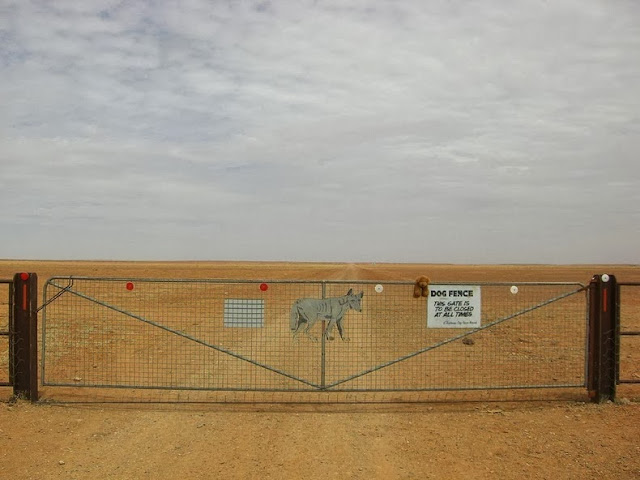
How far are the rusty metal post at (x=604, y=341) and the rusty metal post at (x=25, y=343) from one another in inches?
337

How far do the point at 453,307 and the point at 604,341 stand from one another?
237 cm

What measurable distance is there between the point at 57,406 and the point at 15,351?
1.08 metres

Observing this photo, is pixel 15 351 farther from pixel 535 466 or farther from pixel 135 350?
pixel 535 466

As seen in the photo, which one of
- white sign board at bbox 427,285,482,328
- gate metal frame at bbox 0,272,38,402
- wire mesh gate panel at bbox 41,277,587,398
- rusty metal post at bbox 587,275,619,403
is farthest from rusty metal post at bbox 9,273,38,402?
rusty metal post at bbox 587,275,619,403

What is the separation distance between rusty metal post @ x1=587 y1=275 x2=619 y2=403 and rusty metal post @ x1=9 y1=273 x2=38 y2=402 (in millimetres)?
8565

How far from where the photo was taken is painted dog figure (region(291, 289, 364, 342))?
961 cm

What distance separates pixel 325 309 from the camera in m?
9.62

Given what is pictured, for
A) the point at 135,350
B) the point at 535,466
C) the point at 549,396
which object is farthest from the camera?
the point at 135,350

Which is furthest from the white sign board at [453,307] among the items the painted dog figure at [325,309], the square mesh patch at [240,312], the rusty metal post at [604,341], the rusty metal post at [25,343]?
the rusty metal post at [25,343]

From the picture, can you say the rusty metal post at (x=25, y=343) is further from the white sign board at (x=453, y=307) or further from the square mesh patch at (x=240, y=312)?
the white sign board at (x=453, y=307)

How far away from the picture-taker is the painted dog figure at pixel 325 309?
31.5 ft

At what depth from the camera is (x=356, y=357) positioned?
38.3 feet

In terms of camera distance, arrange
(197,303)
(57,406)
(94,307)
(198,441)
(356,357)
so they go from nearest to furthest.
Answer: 1. (198,441)
2. (57,406)
3. (356,357)
4. (94,307)
5. (197,303)

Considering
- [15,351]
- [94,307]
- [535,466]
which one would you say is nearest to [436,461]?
[535,466]
